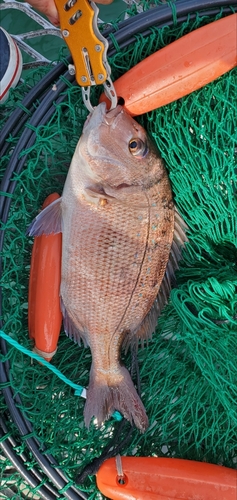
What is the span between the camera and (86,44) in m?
2.02

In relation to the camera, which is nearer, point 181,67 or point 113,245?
point 181,67

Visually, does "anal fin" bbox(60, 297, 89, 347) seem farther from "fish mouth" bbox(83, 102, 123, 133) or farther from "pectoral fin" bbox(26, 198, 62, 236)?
"fish mouth" bbox(83, 102, 123, 133)

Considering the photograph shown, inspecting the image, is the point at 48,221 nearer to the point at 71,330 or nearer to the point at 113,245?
the point at 113,245

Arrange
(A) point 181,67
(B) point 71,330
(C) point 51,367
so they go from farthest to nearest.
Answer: (B) point 71,330 < (C) point 51,367 < (A) point 181,67

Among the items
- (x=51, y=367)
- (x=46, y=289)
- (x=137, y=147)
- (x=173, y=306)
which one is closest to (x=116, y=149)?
(x=137, y=147)

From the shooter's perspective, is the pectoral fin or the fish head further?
the pectoral fin

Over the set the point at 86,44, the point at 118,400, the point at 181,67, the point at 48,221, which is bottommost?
the point at 118,400

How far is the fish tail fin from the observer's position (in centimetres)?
233

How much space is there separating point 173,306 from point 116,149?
92 centimetres

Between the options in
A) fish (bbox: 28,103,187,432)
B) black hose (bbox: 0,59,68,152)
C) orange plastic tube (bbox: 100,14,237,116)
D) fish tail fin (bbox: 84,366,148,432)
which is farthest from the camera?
fish tail fin (bbox: 84,366,148,432)

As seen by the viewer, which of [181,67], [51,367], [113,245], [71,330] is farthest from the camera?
[71,330]

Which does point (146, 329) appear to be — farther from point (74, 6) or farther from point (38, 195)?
point (74, 6)

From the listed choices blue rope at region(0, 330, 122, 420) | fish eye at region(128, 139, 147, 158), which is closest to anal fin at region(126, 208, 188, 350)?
blue rope at region(0, 330, 122, 420)

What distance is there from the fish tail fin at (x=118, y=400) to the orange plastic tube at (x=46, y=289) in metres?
0.31
